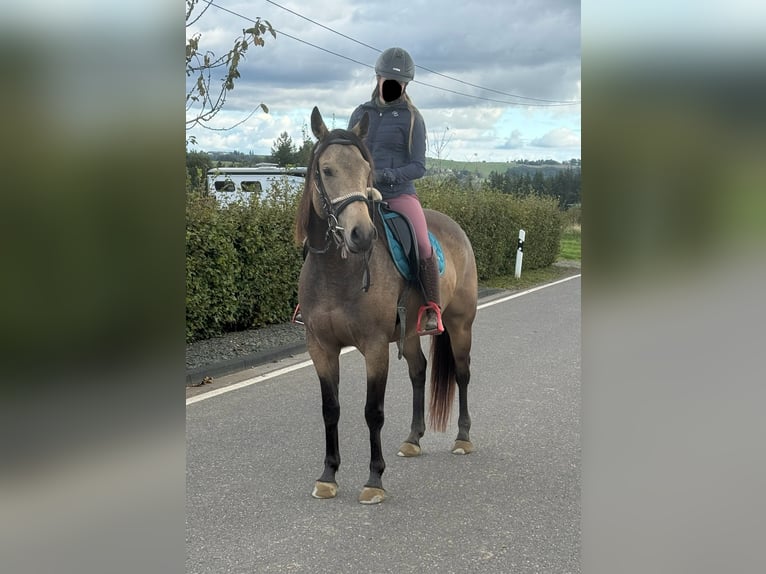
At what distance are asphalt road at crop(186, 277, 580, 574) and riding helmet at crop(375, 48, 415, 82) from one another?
2.32 metres

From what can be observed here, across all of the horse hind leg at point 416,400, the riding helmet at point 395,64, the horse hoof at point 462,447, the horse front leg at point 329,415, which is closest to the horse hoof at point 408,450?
the horse hind leg at point 416,400

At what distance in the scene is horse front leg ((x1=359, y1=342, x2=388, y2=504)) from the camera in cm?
395

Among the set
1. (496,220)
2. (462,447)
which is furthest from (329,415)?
(496,220)

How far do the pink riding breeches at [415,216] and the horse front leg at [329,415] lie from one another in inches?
32.9

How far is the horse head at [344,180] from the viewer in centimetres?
338

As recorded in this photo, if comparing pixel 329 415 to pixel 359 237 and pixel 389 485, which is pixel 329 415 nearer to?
pixel 389 485

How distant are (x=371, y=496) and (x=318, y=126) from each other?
2003 mm

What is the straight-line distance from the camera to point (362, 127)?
3.60 metres

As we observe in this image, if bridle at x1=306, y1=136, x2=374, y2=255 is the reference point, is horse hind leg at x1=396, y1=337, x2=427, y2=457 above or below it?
below

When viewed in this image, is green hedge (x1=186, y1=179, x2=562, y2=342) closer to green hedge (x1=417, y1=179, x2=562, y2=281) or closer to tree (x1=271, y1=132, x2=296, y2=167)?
tree (x1=271, y1=132, x2=296, y2=167)

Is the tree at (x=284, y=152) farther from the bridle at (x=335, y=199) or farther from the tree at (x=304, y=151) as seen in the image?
the bridle at (x=335, y=199)

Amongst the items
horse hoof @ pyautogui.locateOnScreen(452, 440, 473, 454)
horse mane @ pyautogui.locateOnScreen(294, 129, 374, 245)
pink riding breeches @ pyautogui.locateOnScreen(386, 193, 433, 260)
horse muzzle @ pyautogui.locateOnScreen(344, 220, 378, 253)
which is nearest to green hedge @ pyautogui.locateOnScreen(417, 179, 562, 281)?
horse hoof @ pyautogui.locateOnScreen(452, 440, 473, 454)
